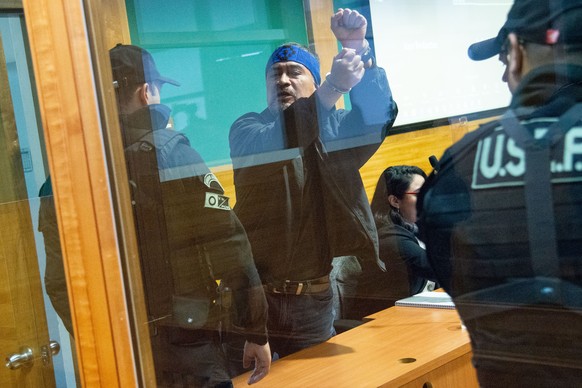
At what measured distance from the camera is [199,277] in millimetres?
1730

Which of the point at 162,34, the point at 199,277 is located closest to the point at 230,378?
the point at 199,277

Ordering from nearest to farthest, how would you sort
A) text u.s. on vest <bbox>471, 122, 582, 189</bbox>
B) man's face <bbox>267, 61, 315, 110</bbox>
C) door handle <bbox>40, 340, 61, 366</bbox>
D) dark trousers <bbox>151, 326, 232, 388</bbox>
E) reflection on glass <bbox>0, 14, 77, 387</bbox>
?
text u.s. on vest <bbox>471, 122, 582, 189</bbox>, man's face <bbox>267, 61, 315, 110</bbox>, dark trousers <bbox>151, 326, 232, 388</bbox>, reflection on glass <bbox>0, 14, 77, 387</bbox>, door handle <bbox>40, 340, 61, 366</bbox>

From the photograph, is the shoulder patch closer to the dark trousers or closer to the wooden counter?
the dark trousers

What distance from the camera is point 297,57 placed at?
4.60ft

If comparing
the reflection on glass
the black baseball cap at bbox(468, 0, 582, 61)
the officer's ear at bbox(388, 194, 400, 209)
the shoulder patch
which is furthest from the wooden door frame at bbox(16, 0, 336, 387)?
the black baseball cap at bbox(468, 0, 582, 61)

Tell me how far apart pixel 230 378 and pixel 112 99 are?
64 centimetres

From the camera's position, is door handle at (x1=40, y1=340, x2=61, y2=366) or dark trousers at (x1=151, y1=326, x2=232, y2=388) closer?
dark trousers at (x1=151, y1=326, x2=232, y2=388)

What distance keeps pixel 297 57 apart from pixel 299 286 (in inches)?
18.8

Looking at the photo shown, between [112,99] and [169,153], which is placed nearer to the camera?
[112,99]

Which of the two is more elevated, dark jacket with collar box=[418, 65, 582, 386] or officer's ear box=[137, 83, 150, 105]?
officer's ear box=[137, 83, 150, 105]

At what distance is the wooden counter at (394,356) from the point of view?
3.55 feet

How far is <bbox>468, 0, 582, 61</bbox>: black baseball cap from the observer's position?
0.85m

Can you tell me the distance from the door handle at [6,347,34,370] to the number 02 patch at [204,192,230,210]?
88 cm

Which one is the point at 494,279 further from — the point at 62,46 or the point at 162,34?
the point at 162,34
